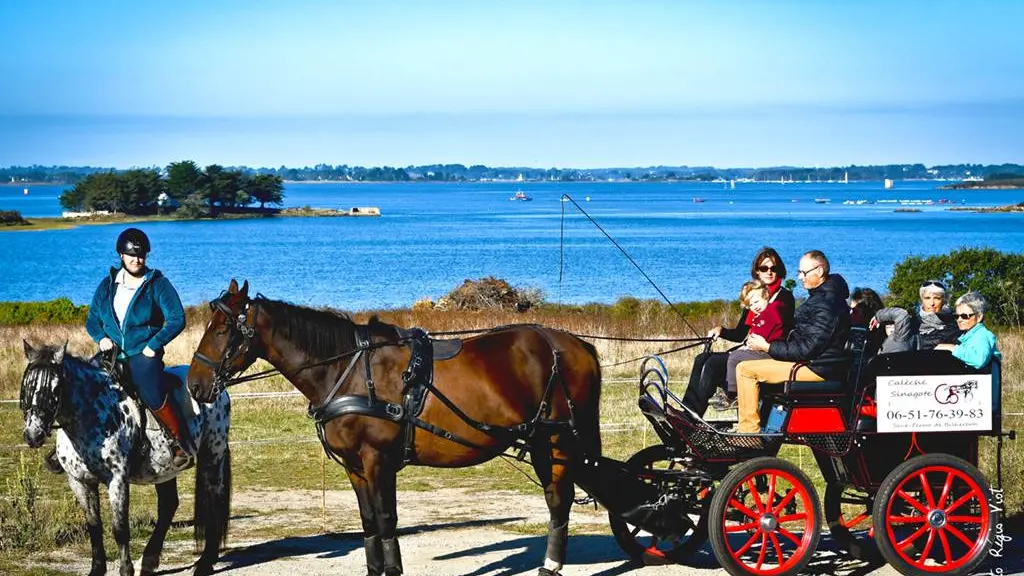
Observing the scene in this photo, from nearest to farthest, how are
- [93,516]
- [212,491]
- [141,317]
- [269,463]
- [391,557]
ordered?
[391,557] → [93,516] → [141,317] → [212,491] → [269,463]

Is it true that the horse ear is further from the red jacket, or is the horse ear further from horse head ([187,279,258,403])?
the red jacket

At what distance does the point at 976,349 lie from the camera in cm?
908

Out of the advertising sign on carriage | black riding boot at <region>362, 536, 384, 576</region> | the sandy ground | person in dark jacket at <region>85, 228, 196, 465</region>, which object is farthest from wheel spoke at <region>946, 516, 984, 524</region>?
person in dark jacket at <region>85, 228, 196, 465</region>

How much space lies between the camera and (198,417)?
9586mm

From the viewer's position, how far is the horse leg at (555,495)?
9266 mm

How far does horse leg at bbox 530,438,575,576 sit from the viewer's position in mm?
9266

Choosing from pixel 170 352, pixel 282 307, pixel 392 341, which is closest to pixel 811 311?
pixel 392 341

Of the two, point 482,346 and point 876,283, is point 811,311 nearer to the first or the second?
point 482,346

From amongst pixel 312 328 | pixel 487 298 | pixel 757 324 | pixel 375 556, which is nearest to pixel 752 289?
pixel 757 324

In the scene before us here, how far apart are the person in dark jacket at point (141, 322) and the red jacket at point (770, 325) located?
4.37 metres

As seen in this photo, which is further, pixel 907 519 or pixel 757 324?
pixel 757 324

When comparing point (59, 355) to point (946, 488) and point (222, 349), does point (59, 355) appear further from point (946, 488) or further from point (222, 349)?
point (946, 488)

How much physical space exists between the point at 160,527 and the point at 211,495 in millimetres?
491

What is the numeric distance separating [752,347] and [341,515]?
484 cm
